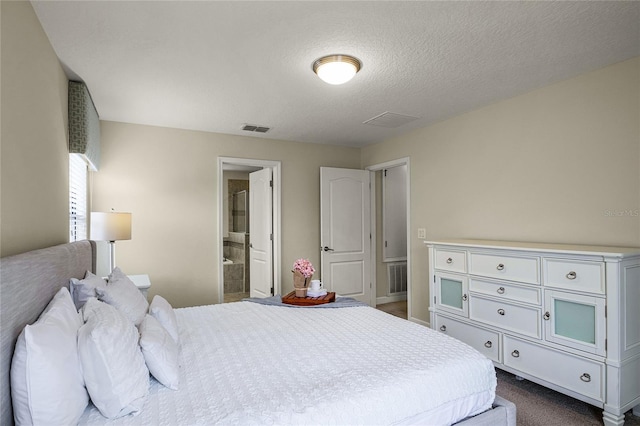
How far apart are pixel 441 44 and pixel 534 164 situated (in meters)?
1.54

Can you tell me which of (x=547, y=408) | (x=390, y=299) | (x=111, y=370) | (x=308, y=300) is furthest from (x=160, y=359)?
(x=390, y=299)

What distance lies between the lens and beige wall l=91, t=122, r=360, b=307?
12.9ft

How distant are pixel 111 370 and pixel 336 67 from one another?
2125mm

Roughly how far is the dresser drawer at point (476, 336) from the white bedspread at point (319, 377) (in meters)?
1.07

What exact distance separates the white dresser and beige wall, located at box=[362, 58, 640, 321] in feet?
1.33

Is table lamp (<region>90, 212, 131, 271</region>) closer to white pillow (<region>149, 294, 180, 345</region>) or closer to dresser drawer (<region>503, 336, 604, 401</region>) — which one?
white pillow (<region>149, 294, 180, 345</region>)

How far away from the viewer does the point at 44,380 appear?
113 centimetres

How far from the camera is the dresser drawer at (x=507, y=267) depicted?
2625mm

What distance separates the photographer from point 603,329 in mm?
2244

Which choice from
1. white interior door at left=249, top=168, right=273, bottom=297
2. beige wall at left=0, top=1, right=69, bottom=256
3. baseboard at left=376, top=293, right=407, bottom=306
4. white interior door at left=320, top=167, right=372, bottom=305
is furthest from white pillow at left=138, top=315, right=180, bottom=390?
baseboard at left=376, top=293, right=407, bottom=306

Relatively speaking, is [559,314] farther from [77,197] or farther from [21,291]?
[77,197]

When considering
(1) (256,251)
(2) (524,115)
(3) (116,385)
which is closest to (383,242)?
(1) (256,251)

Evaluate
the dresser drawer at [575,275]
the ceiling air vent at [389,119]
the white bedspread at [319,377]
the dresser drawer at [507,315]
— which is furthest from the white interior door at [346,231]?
the dresser drawer at [575,275]

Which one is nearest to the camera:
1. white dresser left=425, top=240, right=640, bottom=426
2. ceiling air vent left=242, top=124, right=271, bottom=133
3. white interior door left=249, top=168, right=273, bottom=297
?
white dresser left=425, top=240, right=640, bottom=426
